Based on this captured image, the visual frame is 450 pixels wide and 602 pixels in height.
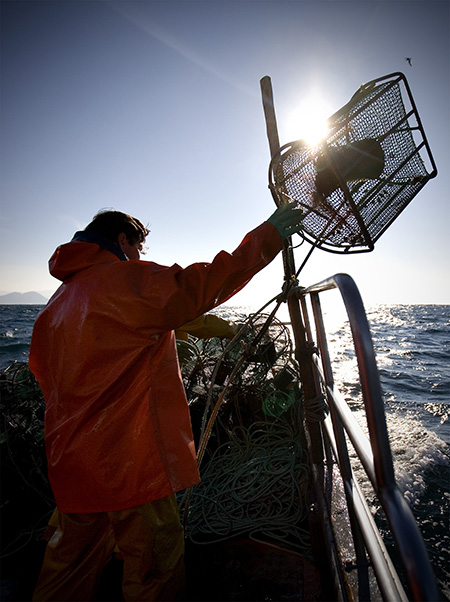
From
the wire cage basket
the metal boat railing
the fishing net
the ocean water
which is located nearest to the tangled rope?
the fishing net

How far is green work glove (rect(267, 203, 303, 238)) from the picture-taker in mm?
1542

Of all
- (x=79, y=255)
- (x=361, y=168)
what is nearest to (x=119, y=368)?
(x=79, y=255)

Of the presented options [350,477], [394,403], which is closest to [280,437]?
[350,477]

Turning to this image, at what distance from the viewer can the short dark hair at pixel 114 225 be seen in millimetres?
1787

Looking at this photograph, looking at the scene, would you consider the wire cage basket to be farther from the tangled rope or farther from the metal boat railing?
the tangled rope

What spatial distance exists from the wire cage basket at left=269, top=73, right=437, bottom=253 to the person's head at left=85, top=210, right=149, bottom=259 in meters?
0.96

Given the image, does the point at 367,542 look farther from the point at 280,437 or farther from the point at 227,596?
the point at 280,437

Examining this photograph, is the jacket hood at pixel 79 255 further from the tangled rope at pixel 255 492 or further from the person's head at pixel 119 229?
the tangled rope at pixel 255 492

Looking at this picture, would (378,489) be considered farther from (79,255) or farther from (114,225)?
(114,225)

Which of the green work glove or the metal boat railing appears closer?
the metal boat railing

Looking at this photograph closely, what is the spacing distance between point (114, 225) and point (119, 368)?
88 cm

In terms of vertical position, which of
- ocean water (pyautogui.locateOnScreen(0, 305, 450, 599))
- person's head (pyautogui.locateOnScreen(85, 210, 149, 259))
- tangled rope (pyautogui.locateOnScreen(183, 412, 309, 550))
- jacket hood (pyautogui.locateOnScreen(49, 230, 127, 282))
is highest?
person's head (pyautogui.locateOnScreen(85, 210, 149, 259))

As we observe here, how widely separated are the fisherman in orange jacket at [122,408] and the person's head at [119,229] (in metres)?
0.14

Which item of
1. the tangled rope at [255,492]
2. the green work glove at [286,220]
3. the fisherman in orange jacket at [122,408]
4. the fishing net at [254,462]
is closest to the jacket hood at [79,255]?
the fisherman in orange jacket at [122,408]
